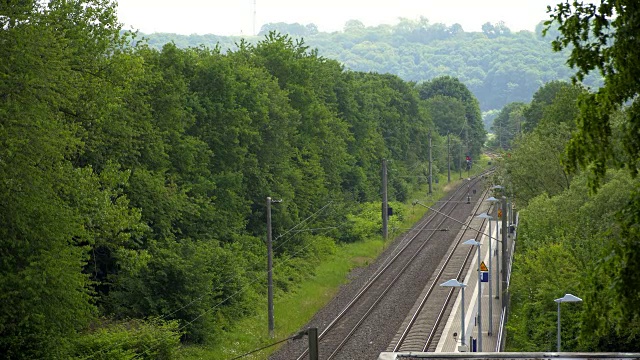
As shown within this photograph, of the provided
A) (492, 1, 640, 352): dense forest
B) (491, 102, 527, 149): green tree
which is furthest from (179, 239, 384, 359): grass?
(491, 102, 527, 149): green tree

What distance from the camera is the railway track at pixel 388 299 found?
3622cm

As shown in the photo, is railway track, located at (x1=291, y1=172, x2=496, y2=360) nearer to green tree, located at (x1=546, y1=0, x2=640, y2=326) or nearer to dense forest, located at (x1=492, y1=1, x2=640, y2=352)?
dense forest, located at (x1=492, y1=1, x2=640, y2=352)

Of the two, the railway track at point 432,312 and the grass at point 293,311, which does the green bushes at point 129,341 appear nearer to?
the grass at point 293,311

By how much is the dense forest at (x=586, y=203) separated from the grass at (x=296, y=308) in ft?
31.3

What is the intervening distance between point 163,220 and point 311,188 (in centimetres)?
2464

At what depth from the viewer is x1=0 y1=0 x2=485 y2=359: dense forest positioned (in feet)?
86.3

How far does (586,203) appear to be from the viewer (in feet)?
122

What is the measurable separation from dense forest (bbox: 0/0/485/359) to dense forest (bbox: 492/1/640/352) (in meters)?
12.2

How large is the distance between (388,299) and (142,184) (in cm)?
1465

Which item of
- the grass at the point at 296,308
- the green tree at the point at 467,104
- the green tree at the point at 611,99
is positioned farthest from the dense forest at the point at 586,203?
the green tree at the point at 467,104

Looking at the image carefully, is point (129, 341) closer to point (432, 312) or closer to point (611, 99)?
point (432, 312)

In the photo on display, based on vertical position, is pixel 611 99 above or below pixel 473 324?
above

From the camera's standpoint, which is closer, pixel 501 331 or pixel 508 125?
pixel 501 331

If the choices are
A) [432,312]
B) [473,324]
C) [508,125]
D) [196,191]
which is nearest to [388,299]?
[432,312]
